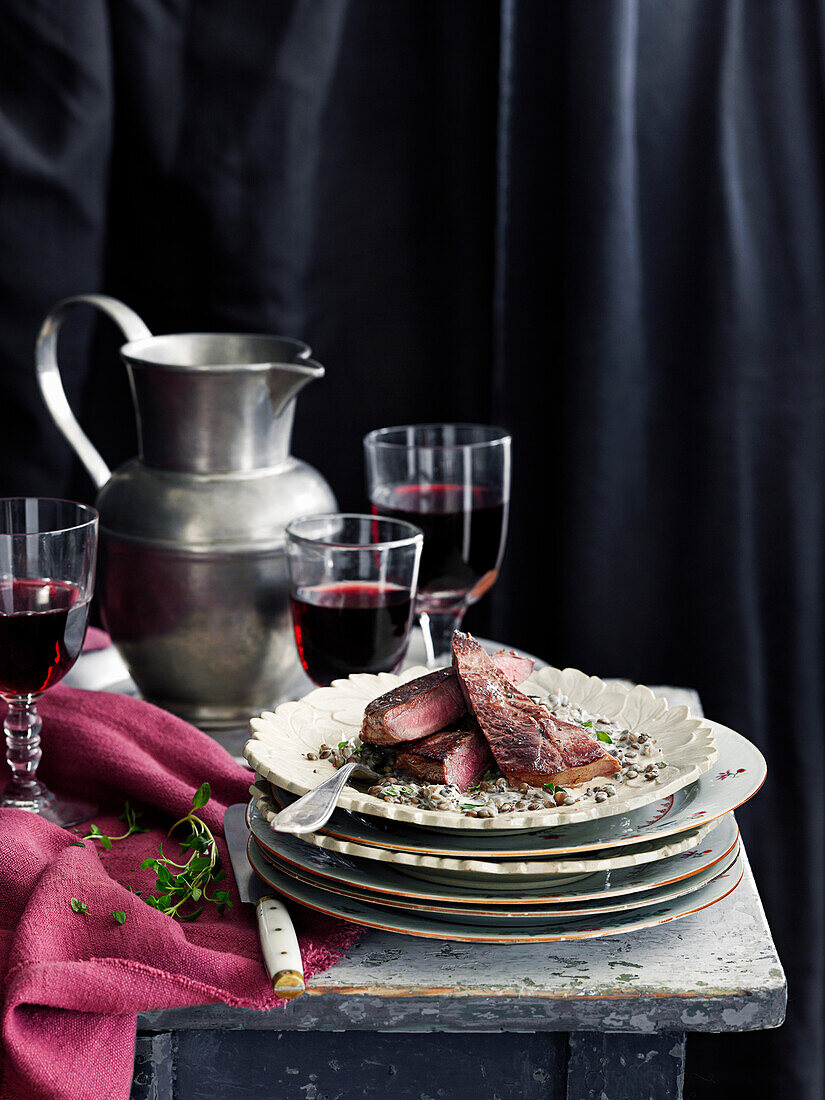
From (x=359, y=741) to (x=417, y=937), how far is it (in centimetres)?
13

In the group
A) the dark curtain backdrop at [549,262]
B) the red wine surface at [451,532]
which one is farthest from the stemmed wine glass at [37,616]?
the dark curtain backdrop at [549,262]

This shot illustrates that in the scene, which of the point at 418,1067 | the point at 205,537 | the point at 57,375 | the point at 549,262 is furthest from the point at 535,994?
the point at 549,262

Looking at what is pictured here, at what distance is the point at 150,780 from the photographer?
932 mm

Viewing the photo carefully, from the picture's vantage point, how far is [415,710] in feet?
2.56

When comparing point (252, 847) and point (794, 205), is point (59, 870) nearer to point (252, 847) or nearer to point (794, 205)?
point (252, 847)

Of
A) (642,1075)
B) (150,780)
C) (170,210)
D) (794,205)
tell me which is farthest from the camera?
(170,210)

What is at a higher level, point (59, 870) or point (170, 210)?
point (170, 210)

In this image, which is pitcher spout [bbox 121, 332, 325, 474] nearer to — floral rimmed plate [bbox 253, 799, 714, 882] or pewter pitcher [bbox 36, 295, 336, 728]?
pewter pitcher [bbox 36, 295, 336, 728]

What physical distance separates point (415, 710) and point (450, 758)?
0.13 ft

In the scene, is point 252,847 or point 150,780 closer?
point 252,847

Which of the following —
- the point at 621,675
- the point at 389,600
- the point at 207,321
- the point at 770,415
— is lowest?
the point at 621,675

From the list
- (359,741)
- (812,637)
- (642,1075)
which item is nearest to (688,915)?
(642,1075)

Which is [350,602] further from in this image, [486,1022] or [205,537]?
[486,1022]

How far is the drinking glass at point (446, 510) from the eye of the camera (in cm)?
116
